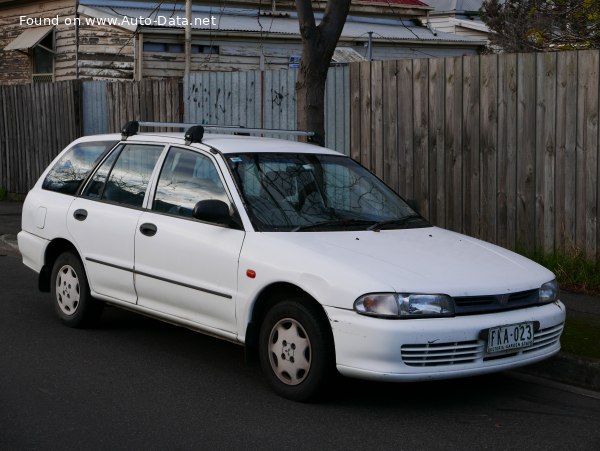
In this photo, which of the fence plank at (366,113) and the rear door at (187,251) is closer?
the rear door at (187,251)

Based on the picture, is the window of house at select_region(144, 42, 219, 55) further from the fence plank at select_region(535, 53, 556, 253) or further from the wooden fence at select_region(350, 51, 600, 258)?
the fence plank at select_region(535, 53, 556, 253)

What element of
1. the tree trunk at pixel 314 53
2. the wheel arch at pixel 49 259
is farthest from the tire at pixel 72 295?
the tree trunk at pixel 314 53

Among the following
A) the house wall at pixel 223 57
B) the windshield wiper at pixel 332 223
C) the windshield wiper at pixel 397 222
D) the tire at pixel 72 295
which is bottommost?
the tire at pixel 72 295

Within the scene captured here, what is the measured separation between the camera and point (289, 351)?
5957 millimetres

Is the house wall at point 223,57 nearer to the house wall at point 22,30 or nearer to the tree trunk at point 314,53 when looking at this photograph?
the house wall at point 22,30

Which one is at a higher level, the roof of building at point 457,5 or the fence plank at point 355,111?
the roof of building at point 457,5

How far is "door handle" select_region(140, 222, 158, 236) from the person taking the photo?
6.98m

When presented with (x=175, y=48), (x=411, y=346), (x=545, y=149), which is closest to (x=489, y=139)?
(x=545, y=149)

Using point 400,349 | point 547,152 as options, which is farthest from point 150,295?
point 547,152

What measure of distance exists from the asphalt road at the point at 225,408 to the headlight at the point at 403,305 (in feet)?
2.05

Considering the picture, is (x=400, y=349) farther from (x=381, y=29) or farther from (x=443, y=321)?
(x=381, y=29)

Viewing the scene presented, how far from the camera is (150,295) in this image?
23.1ft

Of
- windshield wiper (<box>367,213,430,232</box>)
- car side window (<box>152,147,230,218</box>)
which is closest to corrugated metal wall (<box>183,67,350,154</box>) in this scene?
windshield wiper (<box>367,213,430,232</box>)

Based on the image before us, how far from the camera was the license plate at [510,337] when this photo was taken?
5695mm
